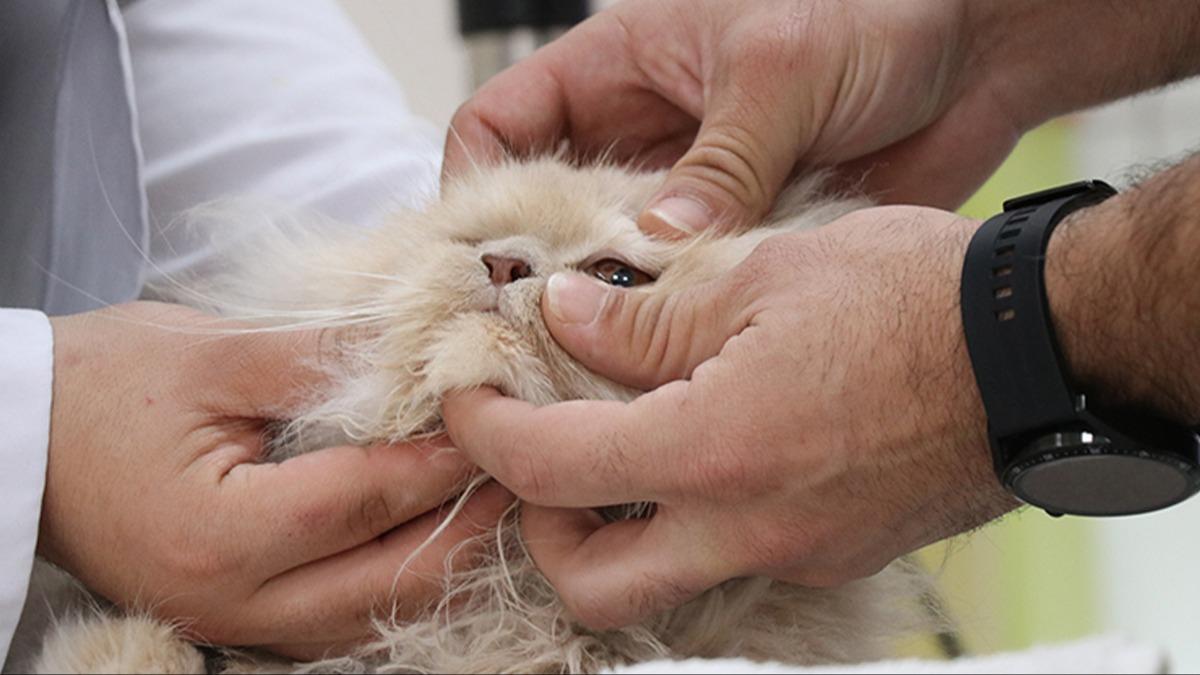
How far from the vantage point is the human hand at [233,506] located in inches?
34.5

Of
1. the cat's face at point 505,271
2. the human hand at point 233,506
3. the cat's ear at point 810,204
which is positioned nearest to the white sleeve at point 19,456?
the human hand at point 233,506

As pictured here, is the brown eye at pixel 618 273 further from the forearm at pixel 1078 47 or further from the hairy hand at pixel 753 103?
the forearm at pixel 1078 47

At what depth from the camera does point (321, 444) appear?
96 centimetres

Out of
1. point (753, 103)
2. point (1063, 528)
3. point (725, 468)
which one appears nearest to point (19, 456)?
→ point (725, 468)

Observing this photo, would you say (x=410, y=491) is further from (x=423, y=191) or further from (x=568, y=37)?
(x=568, y=37)

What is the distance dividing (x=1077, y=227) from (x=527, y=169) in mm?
A: 468

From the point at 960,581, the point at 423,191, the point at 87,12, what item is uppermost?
the point at 87,12

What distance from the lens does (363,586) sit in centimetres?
88

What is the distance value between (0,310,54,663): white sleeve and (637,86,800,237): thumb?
46 centimetres

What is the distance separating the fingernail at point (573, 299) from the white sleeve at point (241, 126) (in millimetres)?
624

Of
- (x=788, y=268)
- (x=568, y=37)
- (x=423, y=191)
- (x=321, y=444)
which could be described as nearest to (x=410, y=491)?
(x=321, y=444)

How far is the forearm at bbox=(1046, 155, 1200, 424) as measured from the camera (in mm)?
724

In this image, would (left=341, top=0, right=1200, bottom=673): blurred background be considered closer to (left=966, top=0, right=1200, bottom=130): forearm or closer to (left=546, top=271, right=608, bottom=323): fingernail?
(left=966, top=0, right=1200, bottom=130): forearm

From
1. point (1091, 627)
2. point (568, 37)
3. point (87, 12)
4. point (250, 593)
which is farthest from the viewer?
point (1091, 627)
